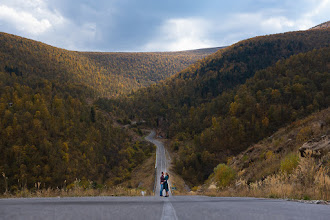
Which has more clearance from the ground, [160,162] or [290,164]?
[290,164]

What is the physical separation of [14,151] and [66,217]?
10109cm

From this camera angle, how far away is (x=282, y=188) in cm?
678

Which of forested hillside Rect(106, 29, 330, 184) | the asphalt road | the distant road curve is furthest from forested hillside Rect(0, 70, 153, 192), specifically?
the asphalt road

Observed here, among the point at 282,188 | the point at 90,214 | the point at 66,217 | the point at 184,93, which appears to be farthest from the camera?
the point at 184,93

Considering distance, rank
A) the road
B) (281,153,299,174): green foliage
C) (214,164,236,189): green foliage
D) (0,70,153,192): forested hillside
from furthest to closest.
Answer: (0,70,153,192): forested hillside
the road
(214,164,236,189): green foliage
(281,153,299,174): green foliage

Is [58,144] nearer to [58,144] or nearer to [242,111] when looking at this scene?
[58,144]

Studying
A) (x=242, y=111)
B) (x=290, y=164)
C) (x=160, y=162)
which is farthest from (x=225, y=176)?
(x=242, y=111)

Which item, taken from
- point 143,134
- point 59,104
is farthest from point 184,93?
point 59,104

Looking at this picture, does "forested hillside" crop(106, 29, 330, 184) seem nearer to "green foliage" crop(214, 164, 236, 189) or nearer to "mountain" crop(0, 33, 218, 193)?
"mountain" crop(0, 33, 218, 193)

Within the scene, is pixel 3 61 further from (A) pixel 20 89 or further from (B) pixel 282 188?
(B) pixel 282 188

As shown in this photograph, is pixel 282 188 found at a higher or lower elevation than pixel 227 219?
lower

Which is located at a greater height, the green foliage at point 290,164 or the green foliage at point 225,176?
the green foliage at point 290,164

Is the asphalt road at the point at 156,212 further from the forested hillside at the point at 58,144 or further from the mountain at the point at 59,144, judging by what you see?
the forested hillside at the point at 58,144

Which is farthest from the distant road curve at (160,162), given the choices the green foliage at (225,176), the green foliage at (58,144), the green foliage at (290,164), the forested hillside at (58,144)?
the green foliage at (290,164)
